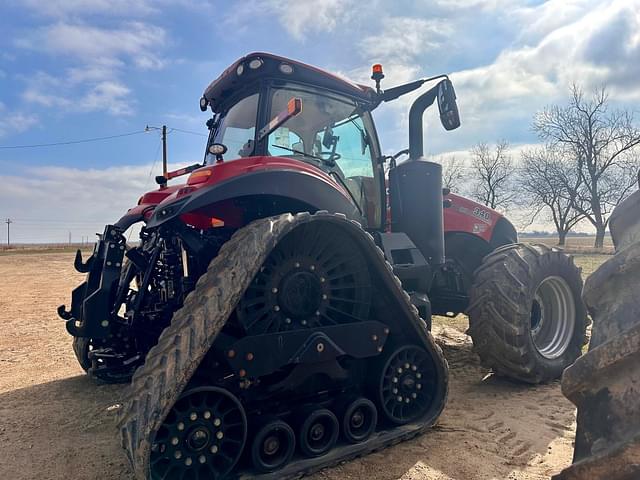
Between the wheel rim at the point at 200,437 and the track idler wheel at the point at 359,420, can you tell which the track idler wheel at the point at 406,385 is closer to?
the track idler wheel at the point at 359,420

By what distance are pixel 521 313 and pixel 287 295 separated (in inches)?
103

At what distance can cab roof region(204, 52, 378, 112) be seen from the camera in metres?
3.46

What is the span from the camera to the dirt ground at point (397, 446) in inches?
117

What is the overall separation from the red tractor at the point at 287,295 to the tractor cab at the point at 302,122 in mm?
14

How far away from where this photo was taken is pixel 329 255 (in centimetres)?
314

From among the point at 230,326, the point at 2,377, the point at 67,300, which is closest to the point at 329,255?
the point at 230,326

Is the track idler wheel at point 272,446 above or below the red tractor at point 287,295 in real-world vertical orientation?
below

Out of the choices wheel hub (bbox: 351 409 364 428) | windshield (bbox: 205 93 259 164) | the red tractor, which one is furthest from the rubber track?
windshield (bbox: 205 93 259 164)

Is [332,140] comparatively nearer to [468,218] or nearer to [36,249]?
[468,218]

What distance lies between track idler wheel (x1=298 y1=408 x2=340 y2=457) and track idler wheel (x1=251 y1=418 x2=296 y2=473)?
0.08m

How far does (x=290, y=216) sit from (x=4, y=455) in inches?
104

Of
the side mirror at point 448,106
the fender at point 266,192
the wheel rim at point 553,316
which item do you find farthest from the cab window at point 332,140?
the wheel rim at point 553,316

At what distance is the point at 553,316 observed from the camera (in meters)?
5.29

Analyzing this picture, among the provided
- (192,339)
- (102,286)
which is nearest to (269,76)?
(102,286)
